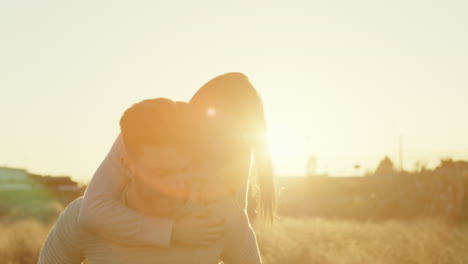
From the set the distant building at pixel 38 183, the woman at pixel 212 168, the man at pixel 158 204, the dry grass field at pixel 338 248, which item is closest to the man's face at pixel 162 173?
the man at pixel 158 204

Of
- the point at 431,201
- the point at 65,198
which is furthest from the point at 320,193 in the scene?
the point at 431,201

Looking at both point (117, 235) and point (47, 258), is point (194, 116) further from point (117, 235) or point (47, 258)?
point (47, 258)

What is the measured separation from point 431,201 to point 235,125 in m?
29.1

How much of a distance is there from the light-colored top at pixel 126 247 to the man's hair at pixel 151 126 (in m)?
0.35

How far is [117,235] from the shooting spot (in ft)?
8.79

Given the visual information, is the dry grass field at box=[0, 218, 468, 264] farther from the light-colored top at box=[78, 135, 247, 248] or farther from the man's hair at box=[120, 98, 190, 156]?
the man's hair at box=[120, 98, 190, 156]

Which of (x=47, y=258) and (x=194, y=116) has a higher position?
(x=194, y=116)

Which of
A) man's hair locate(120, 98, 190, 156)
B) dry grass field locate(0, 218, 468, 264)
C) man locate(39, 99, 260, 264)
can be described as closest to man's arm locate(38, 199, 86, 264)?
man locate(39, 99, 260, 264)

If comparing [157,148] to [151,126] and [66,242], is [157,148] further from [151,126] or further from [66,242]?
[66,242]

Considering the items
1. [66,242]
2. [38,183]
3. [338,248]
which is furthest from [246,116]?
[38,183]

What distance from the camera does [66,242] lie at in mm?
2740

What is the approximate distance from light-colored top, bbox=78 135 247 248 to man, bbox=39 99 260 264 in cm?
5

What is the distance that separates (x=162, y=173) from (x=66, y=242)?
1.80 feet

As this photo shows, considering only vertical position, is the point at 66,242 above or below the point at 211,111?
below
